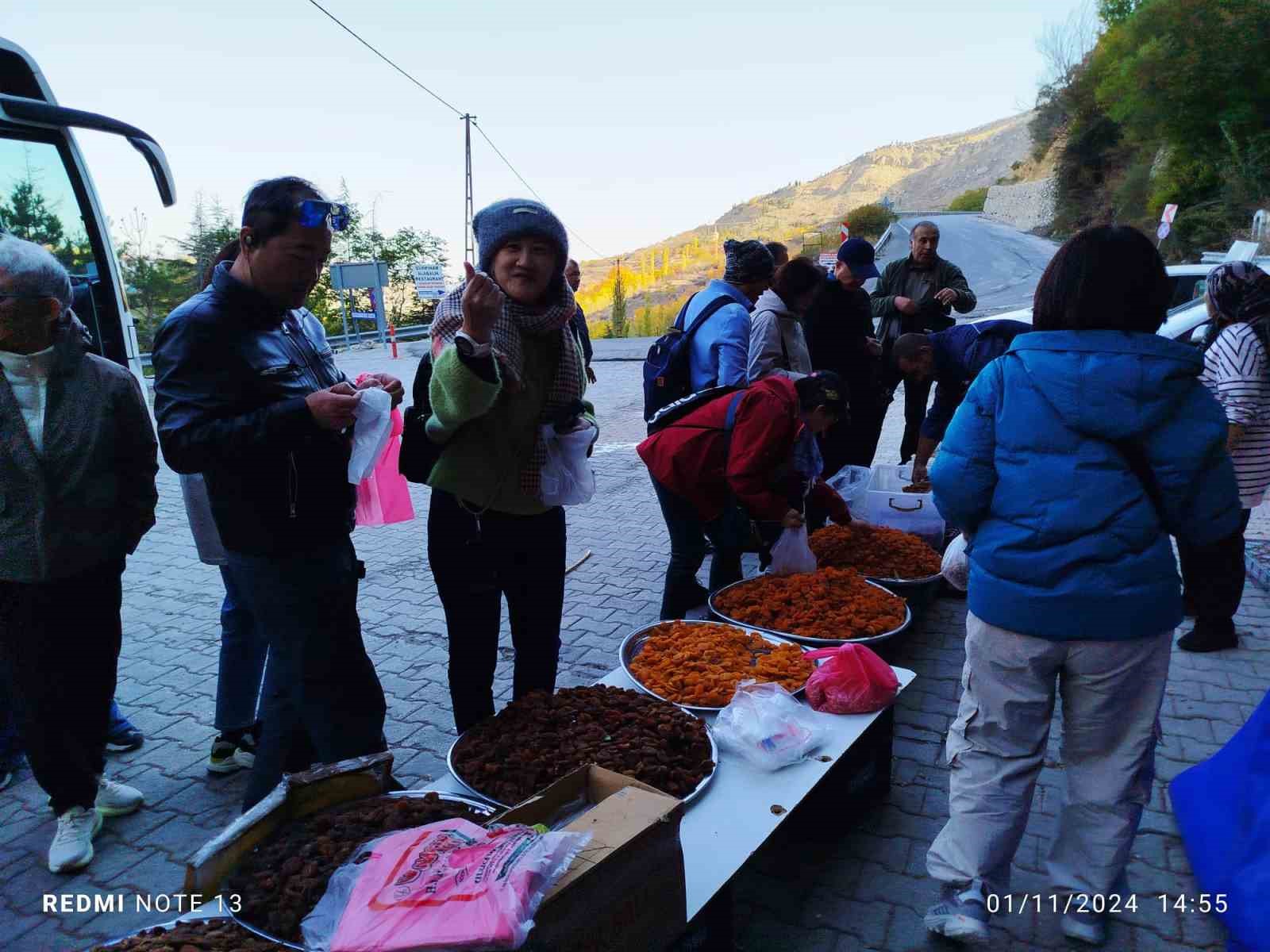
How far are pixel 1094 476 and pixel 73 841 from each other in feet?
11.5

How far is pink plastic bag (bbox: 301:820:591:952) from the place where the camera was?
4.69ft

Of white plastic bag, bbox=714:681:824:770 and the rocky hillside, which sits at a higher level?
the rocky hillside

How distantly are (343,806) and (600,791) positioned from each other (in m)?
0.69

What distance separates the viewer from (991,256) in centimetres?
3272

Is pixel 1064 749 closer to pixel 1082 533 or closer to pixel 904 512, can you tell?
pixel 1082 533

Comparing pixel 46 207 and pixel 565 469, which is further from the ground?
pixel 46 207

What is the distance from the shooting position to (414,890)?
156cm

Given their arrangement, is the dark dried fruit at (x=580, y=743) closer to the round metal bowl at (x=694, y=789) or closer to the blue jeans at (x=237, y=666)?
the round metal bowl at (x=694, y=789)

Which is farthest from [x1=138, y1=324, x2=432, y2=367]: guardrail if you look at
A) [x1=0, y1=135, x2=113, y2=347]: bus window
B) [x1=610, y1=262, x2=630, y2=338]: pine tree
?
[x1=0, y1=135, x2=113, y2=347]: bus window

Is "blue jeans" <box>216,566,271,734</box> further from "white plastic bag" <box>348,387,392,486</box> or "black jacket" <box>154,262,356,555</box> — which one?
"white plastic bag" <box>348,387,392,486</box>

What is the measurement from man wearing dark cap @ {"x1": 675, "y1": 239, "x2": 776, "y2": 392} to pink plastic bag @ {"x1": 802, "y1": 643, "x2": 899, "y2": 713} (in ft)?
5.37

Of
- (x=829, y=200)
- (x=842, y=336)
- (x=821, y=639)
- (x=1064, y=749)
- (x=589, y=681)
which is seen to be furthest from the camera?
(x=829, y=200)

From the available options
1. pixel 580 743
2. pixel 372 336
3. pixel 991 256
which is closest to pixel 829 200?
pixel 991 256

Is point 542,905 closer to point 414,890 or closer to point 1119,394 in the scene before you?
point 414,890
